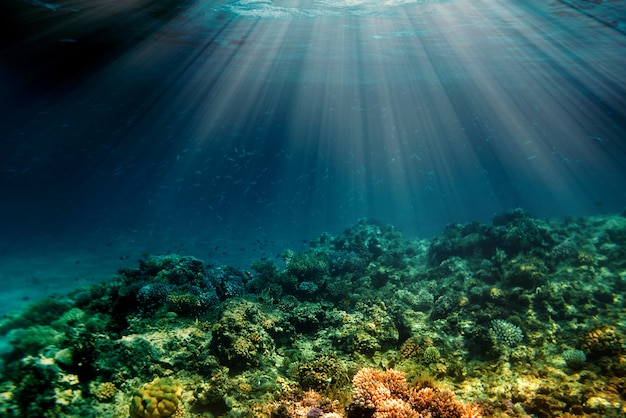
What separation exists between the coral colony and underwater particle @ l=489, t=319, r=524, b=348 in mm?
52

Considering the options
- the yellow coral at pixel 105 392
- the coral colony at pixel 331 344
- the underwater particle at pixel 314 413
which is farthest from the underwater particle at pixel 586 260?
the yellow coral at pixel 105 392

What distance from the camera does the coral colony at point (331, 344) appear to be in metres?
5.69

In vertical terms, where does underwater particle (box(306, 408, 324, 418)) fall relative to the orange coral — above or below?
below

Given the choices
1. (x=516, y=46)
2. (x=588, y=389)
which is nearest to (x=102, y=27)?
(x=588, y=389)

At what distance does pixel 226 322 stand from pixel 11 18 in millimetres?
21122

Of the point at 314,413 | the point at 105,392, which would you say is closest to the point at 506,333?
the point at 314,413

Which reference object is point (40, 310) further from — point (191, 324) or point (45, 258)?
point (45, 258)

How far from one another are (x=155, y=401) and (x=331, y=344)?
16.2 ft

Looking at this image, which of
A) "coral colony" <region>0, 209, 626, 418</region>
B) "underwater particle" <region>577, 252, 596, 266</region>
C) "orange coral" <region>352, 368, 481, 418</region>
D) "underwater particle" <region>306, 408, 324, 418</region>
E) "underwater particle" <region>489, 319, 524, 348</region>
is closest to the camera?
"orange coral" <region>352, 368, 481, 418</region>

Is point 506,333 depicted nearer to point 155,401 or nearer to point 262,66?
point 155,401

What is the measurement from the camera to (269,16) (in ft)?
72.1

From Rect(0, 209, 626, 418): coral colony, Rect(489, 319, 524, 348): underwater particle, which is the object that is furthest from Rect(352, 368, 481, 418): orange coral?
Rect(489, 319, 524, 348): underwater particle

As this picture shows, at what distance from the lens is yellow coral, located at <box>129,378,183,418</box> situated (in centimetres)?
546

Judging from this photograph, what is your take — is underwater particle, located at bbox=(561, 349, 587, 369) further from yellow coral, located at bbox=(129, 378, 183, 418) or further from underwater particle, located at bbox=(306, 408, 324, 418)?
yellow coral, located at bbox=(129, 378, 183, 418)
